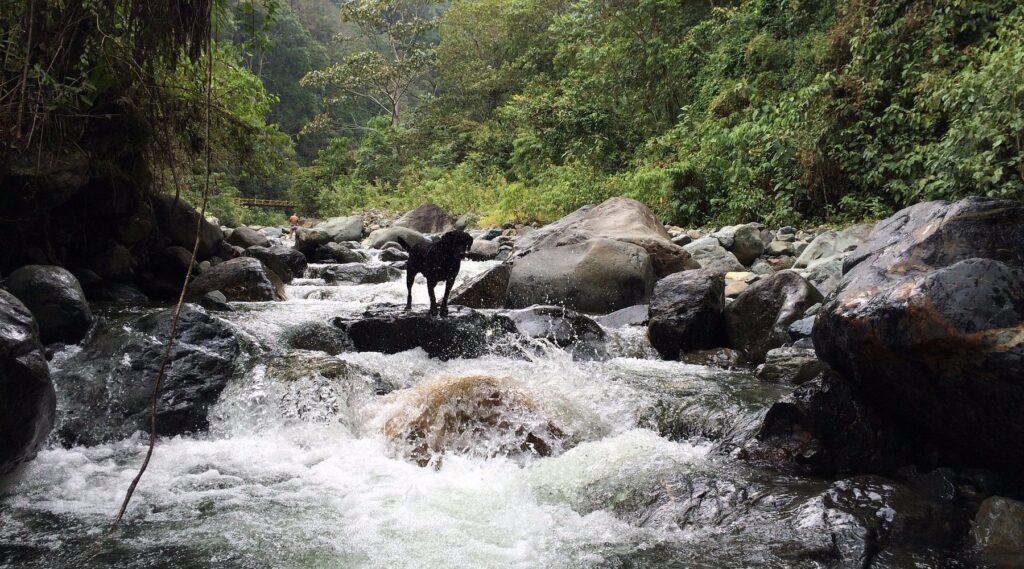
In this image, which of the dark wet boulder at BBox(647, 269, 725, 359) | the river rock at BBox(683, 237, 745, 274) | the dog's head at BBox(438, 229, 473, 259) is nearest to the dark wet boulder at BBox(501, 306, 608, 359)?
the dark wet boulder at BBox(647, 269, 725, 359)

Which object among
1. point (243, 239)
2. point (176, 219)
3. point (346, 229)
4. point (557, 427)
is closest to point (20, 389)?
point (557, 427)

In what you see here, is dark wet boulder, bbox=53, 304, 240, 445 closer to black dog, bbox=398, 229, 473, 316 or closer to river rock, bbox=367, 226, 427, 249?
black dog, bbox=398, 229, 473, 316

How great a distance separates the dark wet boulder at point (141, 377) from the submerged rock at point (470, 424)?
1.48 meters

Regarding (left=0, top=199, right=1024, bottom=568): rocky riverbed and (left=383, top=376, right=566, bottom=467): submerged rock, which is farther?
(left=383, top=376, right=566, bottom=467): submerged rock

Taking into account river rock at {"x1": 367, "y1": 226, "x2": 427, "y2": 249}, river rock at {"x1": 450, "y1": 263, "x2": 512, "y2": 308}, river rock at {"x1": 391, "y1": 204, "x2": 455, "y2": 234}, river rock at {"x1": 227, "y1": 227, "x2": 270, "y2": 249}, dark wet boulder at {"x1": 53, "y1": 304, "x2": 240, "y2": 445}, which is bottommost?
dark wet boulder at {"x1": 53, "y1": 304, "x2": 240, "y2": 445}

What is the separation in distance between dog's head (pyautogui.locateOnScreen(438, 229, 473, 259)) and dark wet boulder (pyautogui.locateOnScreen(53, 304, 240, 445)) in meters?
1.96

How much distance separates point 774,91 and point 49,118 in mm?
12856

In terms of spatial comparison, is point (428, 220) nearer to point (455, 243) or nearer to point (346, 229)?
point (346, 229)

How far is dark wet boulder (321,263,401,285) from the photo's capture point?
11.0 meters

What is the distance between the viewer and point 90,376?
4734mm

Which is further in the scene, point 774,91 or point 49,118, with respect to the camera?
point 774,91

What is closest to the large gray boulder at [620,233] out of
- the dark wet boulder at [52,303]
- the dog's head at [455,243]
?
the dog's head at [455,243]

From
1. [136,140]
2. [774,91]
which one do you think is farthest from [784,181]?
[136,140]

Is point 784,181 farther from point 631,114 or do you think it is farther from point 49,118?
point 49,118
